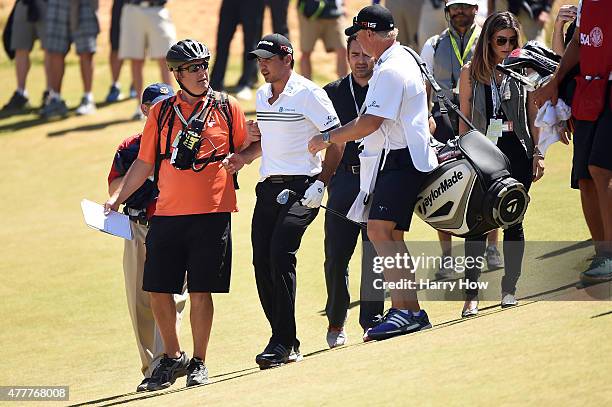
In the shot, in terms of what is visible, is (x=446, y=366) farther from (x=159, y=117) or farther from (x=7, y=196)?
(x=7, y=196)

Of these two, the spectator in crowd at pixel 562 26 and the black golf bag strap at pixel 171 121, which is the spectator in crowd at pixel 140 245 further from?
the spectator in crowd at pixel 562 26

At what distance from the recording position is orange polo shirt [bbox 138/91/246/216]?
839cm

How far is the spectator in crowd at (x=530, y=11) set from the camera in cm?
1524

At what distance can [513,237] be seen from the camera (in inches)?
366

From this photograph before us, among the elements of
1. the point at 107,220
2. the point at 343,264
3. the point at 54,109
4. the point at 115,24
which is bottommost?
the point at 54,109

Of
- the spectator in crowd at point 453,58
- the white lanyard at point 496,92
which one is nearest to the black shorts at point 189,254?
the white lanyard at point 496,92

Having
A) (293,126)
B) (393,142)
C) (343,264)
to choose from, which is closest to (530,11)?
(343,264)

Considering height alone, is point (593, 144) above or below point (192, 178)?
above

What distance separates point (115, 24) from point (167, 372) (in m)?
10.4

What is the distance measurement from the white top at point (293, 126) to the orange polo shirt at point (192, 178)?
0.77 feet

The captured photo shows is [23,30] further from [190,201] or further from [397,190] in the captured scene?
Result: [397,190]


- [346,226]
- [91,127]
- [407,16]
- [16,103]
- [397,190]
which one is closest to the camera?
[397,190]

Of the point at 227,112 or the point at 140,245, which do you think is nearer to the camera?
the point at 227,112

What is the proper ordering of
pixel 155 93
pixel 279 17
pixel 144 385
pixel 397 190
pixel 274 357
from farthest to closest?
pixel 279 17
pixel 155 93
pixel 144 385
pixel 274 357
pixel 397 190
